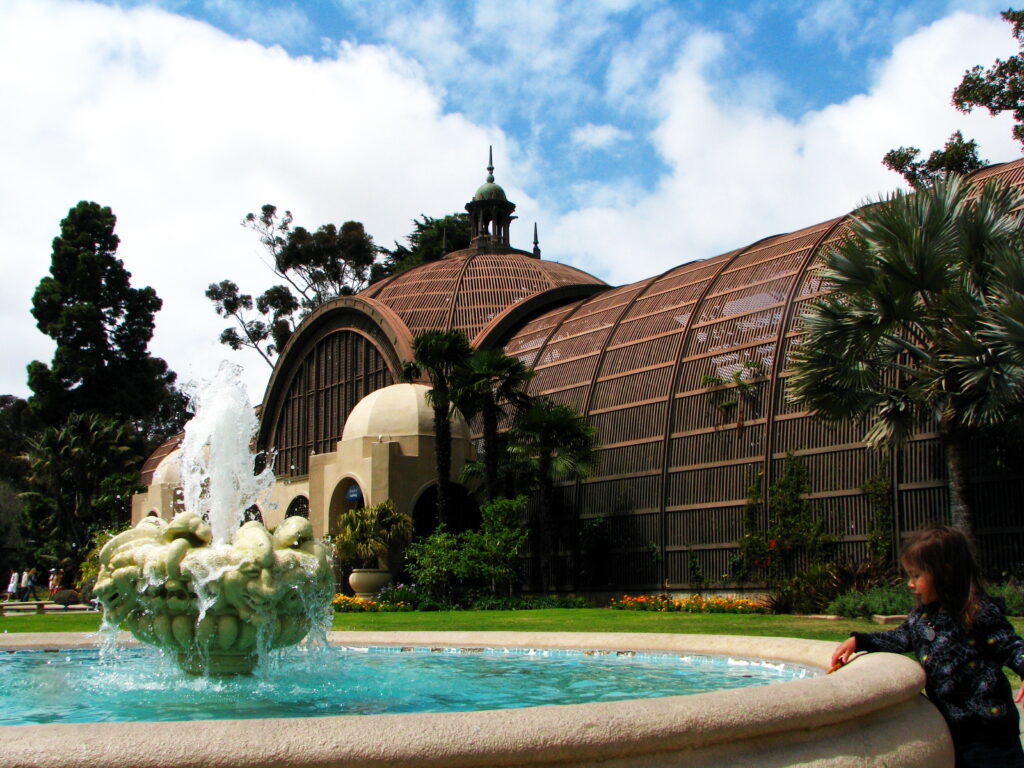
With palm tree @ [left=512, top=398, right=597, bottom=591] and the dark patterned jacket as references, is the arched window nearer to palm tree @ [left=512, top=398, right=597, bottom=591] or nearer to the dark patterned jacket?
palm tree @ [left=512, top=398, right=597, bottom=591]

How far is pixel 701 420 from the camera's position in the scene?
973 inches

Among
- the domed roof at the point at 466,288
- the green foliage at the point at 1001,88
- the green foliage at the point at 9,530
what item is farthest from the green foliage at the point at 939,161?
the green foliage at the point at 9,530

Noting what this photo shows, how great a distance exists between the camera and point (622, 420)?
2702cm

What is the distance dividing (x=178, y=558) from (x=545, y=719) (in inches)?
194

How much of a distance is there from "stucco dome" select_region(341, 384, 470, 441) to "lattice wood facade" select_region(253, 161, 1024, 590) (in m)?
3.15

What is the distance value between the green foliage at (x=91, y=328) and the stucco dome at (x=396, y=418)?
2800 centimetres

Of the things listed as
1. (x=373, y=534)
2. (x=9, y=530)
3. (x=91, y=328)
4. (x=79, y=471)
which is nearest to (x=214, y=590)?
(x=373, y=534)

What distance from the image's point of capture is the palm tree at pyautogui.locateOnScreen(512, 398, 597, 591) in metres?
25.9

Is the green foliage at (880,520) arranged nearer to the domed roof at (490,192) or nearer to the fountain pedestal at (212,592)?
the fountain pedestal at (212,592)

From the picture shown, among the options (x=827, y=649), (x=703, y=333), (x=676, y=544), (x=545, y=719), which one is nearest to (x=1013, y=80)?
(x=703, y=333)

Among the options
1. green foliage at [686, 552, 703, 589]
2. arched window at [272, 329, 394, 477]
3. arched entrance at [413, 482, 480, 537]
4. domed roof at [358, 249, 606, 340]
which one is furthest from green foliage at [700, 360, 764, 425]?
arched window at [272, 329, 394, 477]

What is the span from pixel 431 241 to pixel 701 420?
37513mm

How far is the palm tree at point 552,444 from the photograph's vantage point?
84.9ft

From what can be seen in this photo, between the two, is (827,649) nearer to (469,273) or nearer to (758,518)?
(758,518)
